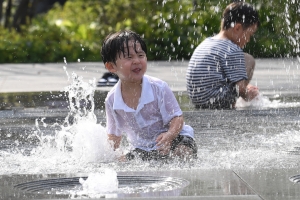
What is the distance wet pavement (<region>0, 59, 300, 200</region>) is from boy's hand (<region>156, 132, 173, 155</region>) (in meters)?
0.23

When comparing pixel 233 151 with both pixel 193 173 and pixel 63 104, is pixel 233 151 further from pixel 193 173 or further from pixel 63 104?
pixel 63 104

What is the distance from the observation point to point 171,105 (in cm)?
496

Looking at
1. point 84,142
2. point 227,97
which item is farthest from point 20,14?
point 84,142

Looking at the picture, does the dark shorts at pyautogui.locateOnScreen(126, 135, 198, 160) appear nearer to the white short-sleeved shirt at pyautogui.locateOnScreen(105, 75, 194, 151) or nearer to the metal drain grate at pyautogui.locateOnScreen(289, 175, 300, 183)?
the white short-sleeved shirt at pyautogui.locateOnScreen(105, 75, 194, 151)

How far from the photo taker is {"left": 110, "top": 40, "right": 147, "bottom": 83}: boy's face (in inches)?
193

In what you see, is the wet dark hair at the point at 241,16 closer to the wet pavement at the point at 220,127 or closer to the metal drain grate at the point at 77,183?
the wet pavement at the point at 220,127

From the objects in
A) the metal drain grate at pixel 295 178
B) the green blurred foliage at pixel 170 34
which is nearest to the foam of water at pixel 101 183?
the metal drain grate at pixel 295 178

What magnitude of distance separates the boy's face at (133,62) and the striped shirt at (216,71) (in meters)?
2.67

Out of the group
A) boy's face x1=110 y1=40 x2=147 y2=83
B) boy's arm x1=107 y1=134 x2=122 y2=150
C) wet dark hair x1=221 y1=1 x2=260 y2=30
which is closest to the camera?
boy's face x1=110 y1=40 x2=147 y2=83

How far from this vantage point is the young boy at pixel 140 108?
4.89 metres

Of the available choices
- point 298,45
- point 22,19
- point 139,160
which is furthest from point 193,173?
point 22,19

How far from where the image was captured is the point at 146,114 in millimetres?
5016

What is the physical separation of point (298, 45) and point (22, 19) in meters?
9.00

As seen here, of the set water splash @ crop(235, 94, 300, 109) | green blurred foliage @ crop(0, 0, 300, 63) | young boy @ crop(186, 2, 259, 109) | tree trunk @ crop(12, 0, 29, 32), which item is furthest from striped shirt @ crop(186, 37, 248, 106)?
tree trunk @ crop(12, 0, 29, 32)
